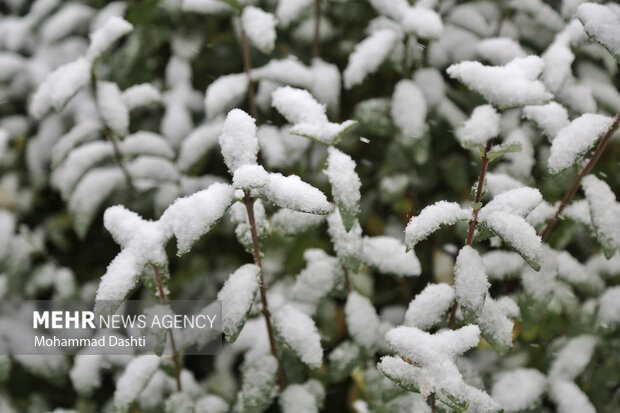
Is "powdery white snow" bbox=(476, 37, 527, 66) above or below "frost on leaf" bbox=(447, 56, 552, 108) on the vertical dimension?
below

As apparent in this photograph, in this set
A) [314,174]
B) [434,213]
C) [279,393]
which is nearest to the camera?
[434,213]

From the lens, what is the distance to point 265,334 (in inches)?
56.4

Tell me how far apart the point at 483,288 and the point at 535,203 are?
0.22 metres

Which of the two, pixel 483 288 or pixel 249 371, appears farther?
pixel 249 371

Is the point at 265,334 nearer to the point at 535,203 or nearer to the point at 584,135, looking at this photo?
the point at 535,203

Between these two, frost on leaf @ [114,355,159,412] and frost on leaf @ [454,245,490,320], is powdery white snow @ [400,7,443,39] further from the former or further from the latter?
frost on leaf @ [114,355,159,412]

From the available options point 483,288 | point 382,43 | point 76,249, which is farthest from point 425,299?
point 76,249

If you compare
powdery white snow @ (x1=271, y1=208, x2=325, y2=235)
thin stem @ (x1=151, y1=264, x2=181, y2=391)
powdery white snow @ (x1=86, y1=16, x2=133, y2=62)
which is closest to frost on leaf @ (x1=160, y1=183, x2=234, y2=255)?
thin stem @ (x1=151, y1=264, x2=181, y2=391)

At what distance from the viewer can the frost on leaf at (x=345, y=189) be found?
1.09 meters

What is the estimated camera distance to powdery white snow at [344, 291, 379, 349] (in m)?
1.33

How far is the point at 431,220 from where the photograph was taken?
99cm

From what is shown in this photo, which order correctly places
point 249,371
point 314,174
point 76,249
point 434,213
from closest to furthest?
1. point 434,213
2. point 249,371
3. point 314,174
4. point 76,249

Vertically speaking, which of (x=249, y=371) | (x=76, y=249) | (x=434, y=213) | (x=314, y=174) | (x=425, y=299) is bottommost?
(x=76, y=249)

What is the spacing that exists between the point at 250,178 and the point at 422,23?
0.75 metres
